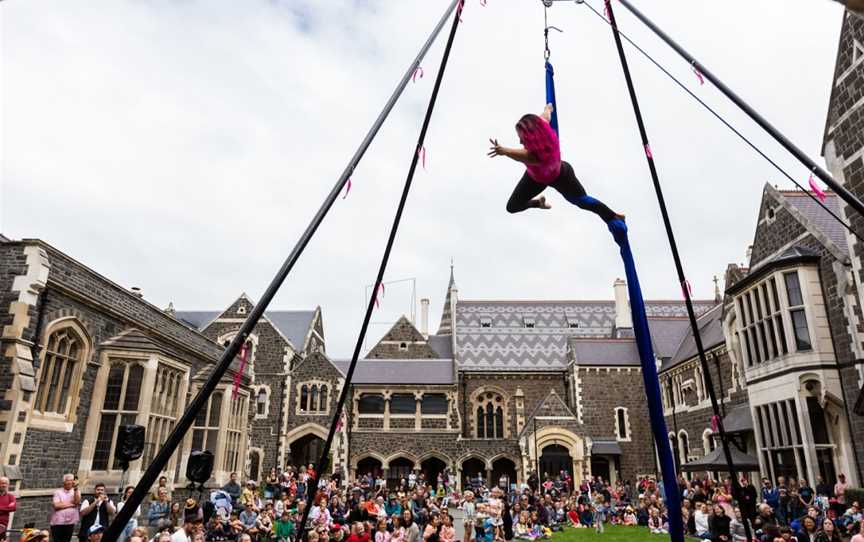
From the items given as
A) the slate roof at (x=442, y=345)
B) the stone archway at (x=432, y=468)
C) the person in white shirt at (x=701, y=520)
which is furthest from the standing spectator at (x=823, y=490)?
the slate roof at (x=442, y=345)

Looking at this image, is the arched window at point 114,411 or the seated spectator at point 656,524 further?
the seated spectator at point 656,524

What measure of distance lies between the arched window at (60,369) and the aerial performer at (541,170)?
1101 centimetres

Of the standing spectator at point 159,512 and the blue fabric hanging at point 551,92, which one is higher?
the blue fabric hanging at point 551,92

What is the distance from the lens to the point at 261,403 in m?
Answer: 31.7

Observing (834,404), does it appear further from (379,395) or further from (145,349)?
(379,395)

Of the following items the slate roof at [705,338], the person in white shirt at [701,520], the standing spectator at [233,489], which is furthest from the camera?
the slate roof at [705,338]

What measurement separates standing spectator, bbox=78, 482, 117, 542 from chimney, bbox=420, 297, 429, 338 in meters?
32.5

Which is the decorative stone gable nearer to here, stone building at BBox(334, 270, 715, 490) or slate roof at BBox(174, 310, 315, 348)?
stone building at BBox(334, 270, 715, 490)

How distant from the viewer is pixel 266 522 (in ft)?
39.8

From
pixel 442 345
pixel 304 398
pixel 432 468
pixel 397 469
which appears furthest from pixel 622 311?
pixel 304 398

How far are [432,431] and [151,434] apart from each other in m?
20.3

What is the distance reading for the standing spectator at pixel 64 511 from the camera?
8.73 meters

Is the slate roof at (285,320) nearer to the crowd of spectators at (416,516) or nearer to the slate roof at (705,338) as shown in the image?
the crowd of spectators at (416,516)

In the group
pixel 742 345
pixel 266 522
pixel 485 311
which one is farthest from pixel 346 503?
pixel 485 311
